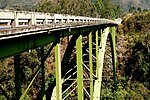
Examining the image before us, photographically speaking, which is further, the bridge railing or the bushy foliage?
the bushy foliage

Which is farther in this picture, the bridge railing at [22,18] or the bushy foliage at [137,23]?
the bushy foliage at [137,23]

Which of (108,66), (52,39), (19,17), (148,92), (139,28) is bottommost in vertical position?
(148,92)

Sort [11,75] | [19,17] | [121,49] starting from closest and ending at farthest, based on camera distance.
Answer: [19,17] → [11,75] → [121,49]

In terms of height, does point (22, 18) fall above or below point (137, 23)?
above

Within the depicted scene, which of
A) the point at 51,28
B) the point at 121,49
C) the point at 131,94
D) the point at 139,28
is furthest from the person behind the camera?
the point at 139,28

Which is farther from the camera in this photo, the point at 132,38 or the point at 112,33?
the point at 132,38

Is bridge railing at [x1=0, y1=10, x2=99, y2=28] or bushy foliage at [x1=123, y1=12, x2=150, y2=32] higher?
bridge railing at [x1=0, y1=10, x2=99, y2=28]

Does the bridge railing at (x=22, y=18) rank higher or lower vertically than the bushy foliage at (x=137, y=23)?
higher

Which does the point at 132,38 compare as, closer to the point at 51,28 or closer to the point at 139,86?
the point at 139,86

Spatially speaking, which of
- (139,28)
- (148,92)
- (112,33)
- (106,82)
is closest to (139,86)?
(148,92)

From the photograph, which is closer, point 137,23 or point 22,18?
point 22,18

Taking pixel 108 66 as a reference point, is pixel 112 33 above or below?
above
